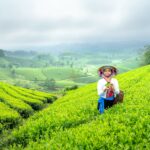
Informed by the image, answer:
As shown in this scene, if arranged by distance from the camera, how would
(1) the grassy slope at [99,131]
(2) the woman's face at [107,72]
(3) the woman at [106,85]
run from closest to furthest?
(1) the grassy slope at [99,131] < (3) the woman at [106,85] < (2) the woman's face at [107,72]

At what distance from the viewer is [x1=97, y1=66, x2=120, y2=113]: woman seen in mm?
18031

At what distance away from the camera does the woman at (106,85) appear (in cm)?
1803

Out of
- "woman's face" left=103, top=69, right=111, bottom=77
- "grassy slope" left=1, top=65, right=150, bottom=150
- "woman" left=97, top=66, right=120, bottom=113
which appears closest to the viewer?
"grassy slope" left=1, top=65, right=150, bottom=150

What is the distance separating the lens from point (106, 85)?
18031mm

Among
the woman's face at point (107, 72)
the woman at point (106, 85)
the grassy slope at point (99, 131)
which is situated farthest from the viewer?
the woman's face at point (107, 72)

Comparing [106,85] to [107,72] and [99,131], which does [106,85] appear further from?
[99,131]

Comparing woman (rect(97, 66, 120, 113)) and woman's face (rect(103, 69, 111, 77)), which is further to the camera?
woman's face (rect(103, 69, 111, 77))

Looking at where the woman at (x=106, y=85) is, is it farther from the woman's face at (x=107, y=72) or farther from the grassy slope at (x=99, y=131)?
the grassy slope at (x=99, y=131)

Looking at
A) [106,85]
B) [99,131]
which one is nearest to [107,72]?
[106,85]

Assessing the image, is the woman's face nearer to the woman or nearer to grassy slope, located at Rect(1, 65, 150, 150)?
the woman

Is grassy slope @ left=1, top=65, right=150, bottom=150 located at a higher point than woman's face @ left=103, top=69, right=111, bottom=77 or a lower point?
lower

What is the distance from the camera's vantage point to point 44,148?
13.3m

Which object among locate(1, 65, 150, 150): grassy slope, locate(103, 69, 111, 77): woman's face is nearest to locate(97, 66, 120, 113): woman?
locate(103, 69, 111, 77): woman's face

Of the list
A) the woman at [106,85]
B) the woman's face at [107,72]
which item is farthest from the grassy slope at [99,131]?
the woman's face at [107,72]
